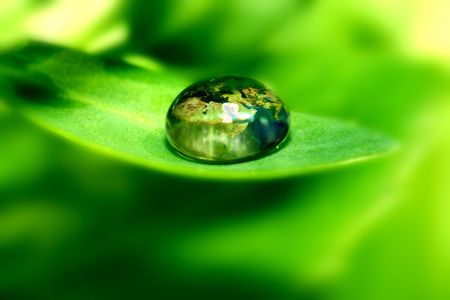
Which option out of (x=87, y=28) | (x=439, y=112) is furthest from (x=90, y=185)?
(x=439, y=112)

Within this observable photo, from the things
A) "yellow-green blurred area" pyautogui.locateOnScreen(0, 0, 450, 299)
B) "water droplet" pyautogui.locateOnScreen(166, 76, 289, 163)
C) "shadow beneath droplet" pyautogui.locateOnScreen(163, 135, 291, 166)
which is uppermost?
"water droplet" pyautogui.locateOnScreen(166, 76, 289, 163)

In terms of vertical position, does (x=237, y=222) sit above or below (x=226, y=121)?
below

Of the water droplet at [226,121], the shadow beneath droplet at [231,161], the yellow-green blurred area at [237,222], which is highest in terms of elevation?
the water droplet at [226,121]

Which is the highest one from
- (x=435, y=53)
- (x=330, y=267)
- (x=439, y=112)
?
(x=435, y=53)

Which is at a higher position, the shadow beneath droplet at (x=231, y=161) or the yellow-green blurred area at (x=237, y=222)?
the shadow beneath droplet at (x=231, y=161)

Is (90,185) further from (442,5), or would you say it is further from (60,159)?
(442,5)
